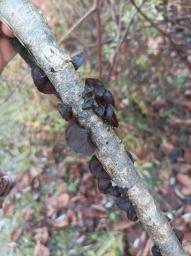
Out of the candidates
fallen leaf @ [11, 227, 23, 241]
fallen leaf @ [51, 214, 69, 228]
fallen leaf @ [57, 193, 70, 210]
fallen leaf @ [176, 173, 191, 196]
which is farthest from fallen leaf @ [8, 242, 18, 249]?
fallen leaf @ [176, 173, 191, 196]

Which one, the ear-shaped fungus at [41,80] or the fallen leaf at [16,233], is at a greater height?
the ear-shaped fungus at [41,80]

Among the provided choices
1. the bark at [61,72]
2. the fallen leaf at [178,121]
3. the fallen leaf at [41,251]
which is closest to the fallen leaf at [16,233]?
the fallen leaf at [41,251]

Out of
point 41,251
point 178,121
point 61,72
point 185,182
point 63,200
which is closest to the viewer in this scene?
point 61,72

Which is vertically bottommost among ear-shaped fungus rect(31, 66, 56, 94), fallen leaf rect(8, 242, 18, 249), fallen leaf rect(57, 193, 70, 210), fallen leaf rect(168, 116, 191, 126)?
fallen leaf rect(168, 116, 191, 126)

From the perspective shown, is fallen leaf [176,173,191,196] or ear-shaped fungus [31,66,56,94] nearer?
ear-shaped fungus [31,66,56,94]

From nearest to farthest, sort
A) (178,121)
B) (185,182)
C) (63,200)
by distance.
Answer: (185,182)
(63,200)
(178,121)

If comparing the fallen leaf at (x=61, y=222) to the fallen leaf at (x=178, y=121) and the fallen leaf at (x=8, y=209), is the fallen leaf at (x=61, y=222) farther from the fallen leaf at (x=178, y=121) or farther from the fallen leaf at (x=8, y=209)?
the fallen leaf at (x=178, y=121)

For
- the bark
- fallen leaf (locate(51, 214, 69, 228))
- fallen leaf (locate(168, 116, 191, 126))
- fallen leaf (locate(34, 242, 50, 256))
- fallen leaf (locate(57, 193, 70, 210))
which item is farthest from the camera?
fallen leaf (locate(168, 116, 191, 126))

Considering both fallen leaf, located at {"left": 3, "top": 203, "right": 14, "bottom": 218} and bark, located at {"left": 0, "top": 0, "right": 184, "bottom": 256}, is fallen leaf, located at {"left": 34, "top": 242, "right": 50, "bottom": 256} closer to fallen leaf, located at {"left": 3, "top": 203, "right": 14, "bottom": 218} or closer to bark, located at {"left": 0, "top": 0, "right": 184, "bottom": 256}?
fallen leaf, located at {"left": 3, "top": 203, "right": 14, "bottom": 218}

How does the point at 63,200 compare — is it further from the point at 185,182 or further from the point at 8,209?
the point at 185,182

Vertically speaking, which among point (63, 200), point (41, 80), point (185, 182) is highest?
point (41, 80)

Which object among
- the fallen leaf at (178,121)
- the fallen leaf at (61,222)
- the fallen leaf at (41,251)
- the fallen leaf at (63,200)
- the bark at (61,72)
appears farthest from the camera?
the fallen leaf at (178,121)

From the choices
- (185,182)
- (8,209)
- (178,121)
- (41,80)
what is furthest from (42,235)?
(41,80)

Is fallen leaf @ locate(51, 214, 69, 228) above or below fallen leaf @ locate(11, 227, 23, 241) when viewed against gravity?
below
